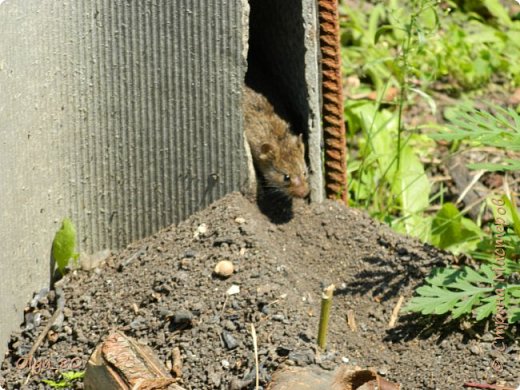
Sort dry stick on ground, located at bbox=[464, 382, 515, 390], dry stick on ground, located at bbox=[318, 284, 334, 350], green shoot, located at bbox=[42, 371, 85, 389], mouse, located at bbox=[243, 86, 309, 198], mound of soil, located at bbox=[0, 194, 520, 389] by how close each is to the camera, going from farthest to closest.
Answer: mouse, located at bbox=[243, 86, 309, 198]
green shoot, located at bbox=[42, 371, 85, 389]
mound of soil, located at bbox=[0, 194, 520, 389]
dry stick on ground, located at bbox=[464, 382, 515, 390]
dry stick on ground, located at bbox=[318, 284, 334, 350]

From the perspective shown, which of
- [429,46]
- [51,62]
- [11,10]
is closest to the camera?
[11,10]

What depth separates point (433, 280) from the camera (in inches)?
197

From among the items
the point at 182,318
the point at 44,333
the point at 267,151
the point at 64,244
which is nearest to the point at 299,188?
the point at 267,151

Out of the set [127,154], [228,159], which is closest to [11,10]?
[127,154]

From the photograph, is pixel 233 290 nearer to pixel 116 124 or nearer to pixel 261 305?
pixel 261 305

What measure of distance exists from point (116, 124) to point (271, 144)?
1043 millimetres

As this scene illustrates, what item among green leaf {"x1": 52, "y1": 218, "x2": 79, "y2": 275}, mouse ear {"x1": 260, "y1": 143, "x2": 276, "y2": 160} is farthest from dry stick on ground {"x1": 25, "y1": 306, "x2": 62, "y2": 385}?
mouse ear {"x1": 260, "y1": 143, "x2": 276, "y2": 160}

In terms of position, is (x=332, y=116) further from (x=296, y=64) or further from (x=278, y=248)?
(x=278, y=248)

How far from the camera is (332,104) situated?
588 centimetres

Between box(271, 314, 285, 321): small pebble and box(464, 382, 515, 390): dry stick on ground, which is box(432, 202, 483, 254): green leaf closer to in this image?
box(464, 382, 515, 390): dry stick on ground

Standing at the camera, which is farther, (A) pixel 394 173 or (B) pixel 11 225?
(A) pixel 394 173

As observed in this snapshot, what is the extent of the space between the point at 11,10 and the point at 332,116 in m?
1.96

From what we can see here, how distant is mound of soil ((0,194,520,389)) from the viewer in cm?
477

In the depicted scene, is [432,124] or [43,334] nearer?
[43,334]
